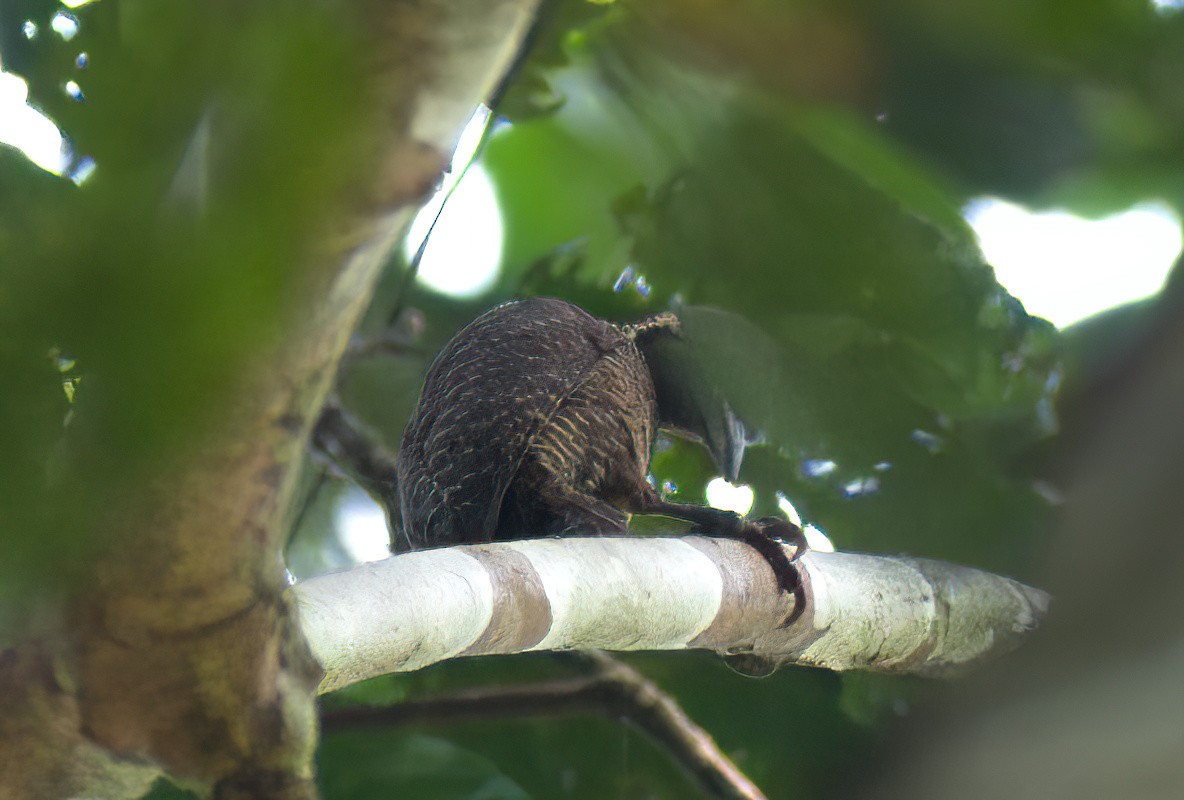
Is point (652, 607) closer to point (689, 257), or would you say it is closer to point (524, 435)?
point (524, 435)

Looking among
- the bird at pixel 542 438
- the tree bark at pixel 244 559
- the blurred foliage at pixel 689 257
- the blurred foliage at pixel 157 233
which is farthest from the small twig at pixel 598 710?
the blurred foliage at pixel 157 233

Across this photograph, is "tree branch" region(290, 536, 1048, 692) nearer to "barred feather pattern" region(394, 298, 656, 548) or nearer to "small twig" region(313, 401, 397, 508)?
"barred feather pattern" region(394, 298, 656, 548)

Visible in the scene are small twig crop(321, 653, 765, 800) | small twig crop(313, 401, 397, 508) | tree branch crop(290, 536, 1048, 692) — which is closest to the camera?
tree branch crop(290, 536, 1048, 692)

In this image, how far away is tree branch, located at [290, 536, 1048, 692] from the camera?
117cm

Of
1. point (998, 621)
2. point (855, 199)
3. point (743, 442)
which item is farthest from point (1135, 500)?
point (743, 442)

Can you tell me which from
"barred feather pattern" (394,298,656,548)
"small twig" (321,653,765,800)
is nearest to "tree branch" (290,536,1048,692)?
"barred feather pattern" (394,298,656,548)

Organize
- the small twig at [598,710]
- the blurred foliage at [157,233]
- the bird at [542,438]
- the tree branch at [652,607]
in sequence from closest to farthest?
the blurred foliage at [157,233]
the tree branch at [652,607]
the bird at [542,438]
the small twig at [598,710]

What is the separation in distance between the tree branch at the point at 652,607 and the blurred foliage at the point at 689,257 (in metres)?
0.16

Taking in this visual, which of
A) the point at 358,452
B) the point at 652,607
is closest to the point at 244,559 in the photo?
the point at 652,607

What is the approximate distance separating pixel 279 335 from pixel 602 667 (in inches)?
92.0

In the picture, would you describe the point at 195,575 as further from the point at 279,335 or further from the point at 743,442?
the point at 743,442

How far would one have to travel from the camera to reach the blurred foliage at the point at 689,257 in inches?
21.3

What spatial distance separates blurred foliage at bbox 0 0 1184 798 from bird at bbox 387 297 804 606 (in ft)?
0.66

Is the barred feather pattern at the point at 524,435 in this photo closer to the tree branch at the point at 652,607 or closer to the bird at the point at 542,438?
the bird at the point at 542,438
